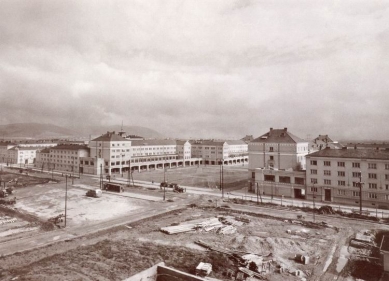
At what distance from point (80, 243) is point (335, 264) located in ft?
92.8

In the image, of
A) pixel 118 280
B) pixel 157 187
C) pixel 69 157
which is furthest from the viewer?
pixel 69 157

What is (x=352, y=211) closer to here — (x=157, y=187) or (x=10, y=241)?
(x=157, y=187)

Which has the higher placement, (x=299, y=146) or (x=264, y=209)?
(x=299, y=146)

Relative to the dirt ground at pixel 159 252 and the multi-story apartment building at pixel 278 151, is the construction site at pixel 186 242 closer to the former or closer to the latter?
the dirt ground at pixel 159 252

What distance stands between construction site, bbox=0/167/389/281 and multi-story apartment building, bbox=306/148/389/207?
38.4 ft

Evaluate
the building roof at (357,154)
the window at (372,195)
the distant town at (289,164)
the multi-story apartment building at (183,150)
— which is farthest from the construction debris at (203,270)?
the multi-story apartment building at (183,150)

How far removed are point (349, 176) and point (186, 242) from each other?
38427mm

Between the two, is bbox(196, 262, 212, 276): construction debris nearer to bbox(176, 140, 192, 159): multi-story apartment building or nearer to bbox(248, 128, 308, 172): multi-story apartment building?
bbox(248, 128, 308, 172): multi-story apartment building

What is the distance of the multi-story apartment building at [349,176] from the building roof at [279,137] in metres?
11.2

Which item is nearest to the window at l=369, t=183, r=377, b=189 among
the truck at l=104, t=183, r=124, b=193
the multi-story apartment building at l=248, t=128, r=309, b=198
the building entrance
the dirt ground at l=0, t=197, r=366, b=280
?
the building entrance

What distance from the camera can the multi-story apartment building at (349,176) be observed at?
51750 mm

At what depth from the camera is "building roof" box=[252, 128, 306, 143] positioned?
69.8m

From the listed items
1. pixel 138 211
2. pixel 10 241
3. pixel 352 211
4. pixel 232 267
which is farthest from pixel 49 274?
pixel 352 211

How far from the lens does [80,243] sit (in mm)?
33250
